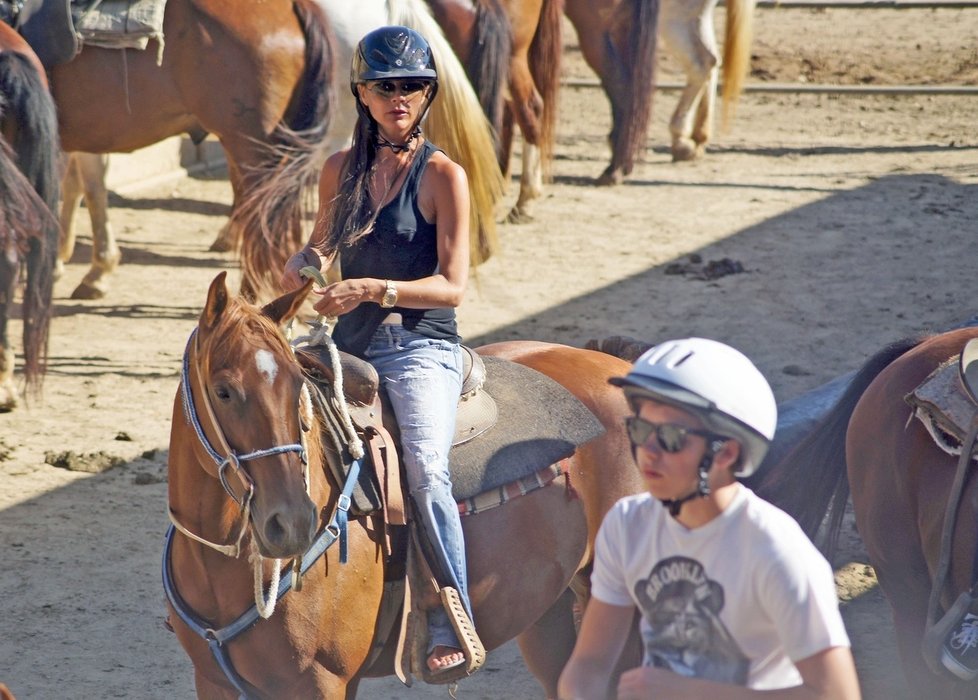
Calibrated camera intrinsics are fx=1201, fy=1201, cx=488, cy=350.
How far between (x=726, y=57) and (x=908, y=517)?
27.8ft

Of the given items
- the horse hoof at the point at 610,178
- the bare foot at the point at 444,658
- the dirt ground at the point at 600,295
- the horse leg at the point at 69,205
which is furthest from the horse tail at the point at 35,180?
the horse hoof at the point at 610,178

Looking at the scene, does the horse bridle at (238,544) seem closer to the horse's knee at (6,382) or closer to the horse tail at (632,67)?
the horse's knee at (6,382)

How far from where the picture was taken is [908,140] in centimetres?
1147

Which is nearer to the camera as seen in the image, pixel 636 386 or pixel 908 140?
pixel 636 386

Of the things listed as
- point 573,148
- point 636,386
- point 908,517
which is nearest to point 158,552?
point 908,517

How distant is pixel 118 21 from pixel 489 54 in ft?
9.06

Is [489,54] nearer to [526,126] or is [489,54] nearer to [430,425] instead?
[526,126]

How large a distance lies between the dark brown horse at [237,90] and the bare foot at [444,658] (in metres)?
3.93

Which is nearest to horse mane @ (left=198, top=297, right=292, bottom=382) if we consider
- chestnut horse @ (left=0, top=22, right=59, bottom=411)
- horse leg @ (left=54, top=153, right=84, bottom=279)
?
chestnut horse @ (left=0, top=22, right=59, bottom=411)

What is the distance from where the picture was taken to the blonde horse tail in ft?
14.2

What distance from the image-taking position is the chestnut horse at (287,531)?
8.20 feet

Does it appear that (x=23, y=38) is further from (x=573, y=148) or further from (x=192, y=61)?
(x=573, y=148)

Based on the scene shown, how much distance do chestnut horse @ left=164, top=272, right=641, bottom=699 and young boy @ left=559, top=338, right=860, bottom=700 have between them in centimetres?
85

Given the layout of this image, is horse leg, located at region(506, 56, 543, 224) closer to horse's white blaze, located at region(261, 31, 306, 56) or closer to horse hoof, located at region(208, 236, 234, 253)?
horse hoof, located at region(208, 236, 234, 253)
